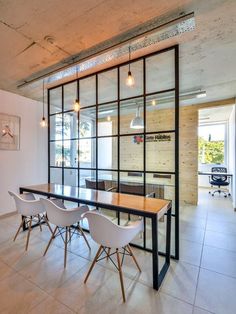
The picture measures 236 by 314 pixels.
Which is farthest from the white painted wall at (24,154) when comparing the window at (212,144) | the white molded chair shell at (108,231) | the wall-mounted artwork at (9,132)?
the window at (212,144)

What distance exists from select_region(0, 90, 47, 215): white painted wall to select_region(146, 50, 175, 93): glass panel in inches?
114

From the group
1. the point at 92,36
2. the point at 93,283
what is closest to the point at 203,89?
the point at 92,36

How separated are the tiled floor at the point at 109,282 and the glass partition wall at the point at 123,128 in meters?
0.40

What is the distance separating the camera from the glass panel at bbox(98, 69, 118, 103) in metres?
3.18

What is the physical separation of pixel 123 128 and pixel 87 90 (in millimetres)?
2107

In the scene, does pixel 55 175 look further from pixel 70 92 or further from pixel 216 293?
pixel 216 293

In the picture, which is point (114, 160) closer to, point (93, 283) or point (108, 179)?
point (108, 179)

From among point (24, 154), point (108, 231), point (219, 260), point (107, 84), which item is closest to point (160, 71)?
A: point (107, 84)

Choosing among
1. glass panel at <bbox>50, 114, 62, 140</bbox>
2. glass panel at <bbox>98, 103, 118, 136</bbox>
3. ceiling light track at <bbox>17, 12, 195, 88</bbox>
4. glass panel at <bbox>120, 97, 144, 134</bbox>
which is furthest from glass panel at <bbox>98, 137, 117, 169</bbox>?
ceiling light track at <bbox>17, 12, 195, 88</bbox>

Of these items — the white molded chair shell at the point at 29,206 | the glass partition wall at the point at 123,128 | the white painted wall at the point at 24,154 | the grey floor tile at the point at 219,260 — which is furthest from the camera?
the white painted wall at the point at 24,154

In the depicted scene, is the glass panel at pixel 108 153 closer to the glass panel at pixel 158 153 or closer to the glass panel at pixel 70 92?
the glass panel at pixel 158 153

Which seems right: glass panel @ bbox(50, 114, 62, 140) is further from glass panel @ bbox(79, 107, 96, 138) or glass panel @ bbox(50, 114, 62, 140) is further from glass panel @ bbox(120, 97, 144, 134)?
glass panel @ bbox(120, 97, 144, 134)

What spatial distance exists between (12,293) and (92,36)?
2926mm

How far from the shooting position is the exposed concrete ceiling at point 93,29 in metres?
1.73
